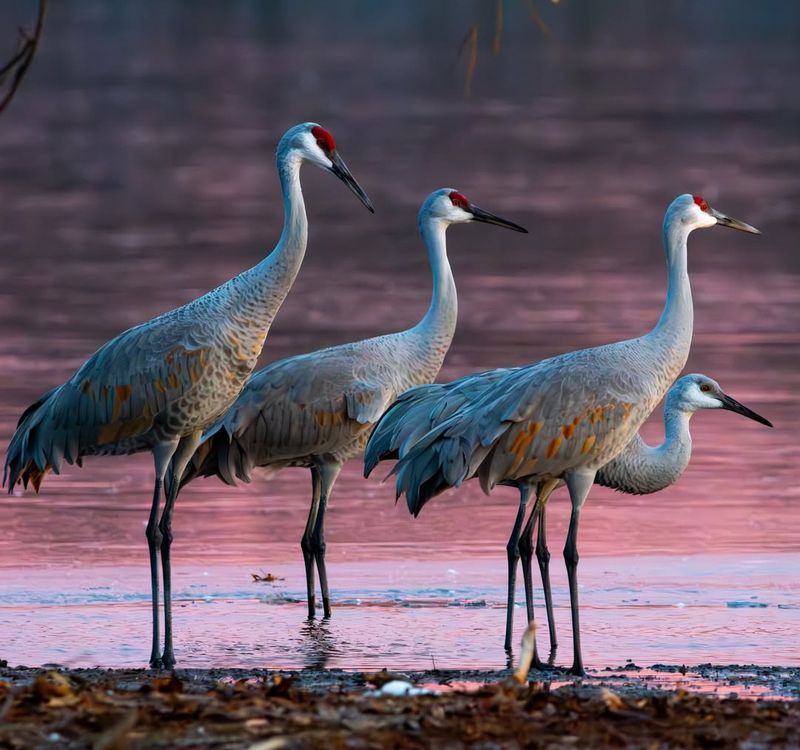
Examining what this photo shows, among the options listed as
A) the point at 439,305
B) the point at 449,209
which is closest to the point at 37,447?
the point at 439,305

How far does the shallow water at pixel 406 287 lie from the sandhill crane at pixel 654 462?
383mm

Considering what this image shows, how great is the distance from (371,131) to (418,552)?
2060cm

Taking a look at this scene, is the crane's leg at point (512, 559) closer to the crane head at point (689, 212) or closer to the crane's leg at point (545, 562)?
the crane's leg at point (545, 562)

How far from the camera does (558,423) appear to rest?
28.8 feet

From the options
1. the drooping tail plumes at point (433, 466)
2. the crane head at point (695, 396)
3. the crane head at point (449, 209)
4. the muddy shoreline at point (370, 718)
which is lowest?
the muddy shoreline at point (370, 718)

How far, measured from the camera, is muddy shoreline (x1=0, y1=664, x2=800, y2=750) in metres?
5.70

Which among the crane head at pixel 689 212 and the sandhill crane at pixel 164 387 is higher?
the crane head at pixel 689 212

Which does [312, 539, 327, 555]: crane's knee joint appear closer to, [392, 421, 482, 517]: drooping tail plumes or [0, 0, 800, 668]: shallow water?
[0, 0, 800, 668]: shallow water

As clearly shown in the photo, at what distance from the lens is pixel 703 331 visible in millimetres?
16219

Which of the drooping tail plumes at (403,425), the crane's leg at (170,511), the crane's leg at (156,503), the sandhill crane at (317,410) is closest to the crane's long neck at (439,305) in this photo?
the sandhill crane at (317,410)

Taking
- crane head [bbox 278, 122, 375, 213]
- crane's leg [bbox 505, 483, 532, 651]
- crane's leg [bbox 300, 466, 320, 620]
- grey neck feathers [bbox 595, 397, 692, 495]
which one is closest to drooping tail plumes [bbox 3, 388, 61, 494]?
crane's leg [bbox 300, 466, 320, 620]

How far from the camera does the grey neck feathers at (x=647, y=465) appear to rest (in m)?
9.98

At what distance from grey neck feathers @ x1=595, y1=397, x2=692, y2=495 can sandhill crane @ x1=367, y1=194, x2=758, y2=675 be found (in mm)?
928

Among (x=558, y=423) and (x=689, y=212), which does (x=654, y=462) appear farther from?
(x=558, y=423)
